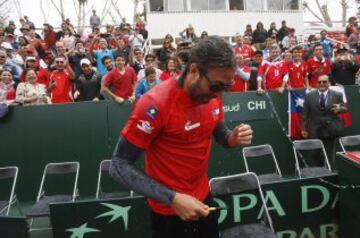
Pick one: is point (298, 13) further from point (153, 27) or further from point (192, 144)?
point (192, 144)

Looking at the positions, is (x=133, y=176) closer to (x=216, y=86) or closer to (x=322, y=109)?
(x=216, y=86)

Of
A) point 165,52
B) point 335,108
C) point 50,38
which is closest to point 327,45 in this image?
point 165,52

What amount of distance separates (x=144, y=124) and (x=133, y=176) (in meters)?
0.25

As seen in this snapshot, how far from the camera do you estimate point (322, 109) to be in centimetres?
Answer: 663

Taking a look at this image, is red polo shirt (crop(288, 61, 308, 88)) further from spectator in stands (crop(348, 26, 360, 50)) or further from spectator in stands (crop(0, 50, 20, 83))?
spectator in stands (crop(348, 26, 360, 50))

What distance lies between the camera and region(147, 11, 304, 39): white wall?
19.0 meters

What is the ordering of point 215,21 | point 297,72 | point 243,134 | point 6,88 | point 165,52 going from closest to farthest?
point 243,134, point 6,88, point 297,72, point 165,52, point 215,21

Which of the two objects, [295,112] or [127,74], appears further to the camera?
[127,74]

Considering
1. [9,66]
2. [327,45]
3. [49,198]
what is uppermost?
[9,66]

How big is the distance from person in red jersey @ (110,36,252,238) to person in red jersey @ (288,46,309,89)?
6066 millimetres

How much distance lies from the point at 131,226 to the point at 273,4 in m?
19.0

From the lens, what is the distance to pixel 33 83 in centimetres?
685

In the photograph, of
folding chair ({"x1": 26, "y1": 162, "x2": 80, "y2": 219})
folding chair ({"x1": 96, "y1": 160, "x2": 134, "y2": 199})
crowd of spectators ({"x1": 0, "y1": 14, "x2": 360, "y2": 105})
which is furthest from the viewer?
crowd of spectators ({"x1": 0, "y1": 14, "x2": 360, "y2": 105})

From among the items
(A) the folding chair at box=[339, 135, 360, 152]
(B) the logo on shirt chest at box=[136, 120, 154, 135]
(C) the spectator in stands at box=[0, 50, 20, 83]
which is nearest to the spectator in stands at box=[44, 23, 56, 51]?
(C) the spectator in stands at box=[0, 50, 20, 83]
